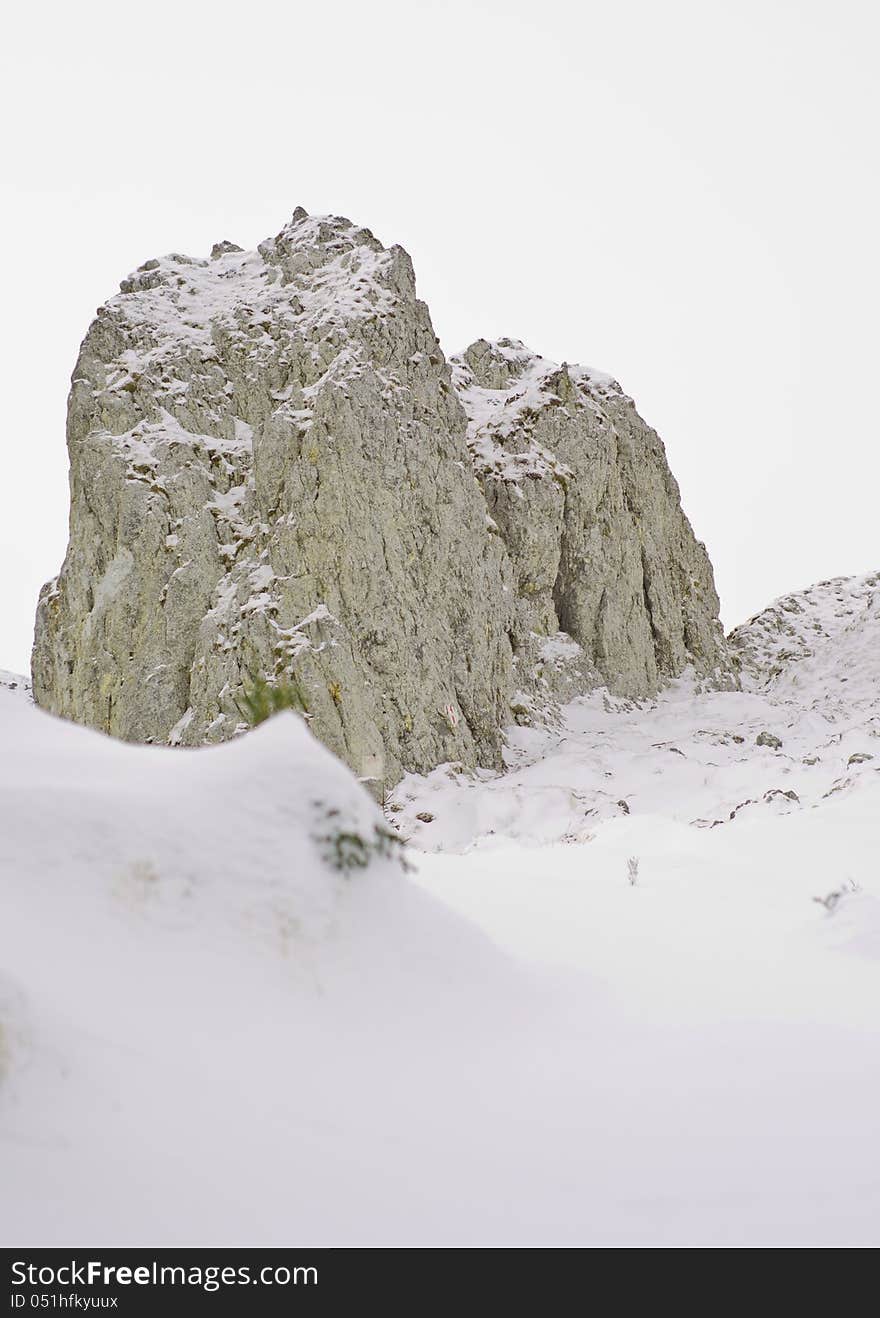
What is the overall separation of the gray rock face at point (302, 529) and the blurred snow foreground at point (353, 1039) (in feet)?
53.1

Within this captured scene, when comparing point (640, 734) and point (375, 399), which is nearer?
point (375, 399)

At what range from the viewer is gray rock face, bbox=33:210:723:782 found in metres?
21.9

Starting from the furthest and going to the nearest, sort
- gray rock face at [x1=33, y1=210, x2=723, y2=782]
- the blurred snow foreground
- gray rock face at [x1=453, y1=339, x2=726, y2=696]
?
gray rock face at [x1=453, y1=339, x2=726, y2=696], gray rock face at [x1=33, y1=210, x2=723, y2=782], the blurred snow foreground

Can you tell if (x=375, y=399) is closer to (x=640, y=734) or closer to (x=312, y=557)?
(x=312, y=557)

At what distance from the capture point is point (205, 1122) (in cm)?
251

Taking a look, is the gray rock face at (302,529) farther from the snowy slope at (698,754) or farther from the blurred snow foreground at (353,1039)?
the blurred snow foreground at (353,1039)

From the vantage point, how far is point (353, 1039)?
3125 mm

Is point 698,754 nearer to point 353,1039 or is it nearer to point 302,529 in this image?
point 302,529

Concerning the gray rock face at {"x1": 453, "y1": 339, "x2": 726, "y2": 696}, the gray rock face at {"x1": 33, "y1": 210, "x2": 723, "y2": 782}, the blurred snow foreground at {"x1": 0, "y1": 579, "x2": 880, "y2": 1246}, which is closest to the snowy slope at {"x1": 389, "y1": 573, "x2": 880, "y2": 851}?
the gray rock face at {"x1": 33, "y1": 210, "x2": 723, "y2": 782}

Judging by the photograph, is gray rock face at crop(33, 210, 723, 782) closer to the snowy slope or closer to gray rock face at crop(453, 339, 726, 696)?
gray rock face at crop(453, 339, 726, 696)

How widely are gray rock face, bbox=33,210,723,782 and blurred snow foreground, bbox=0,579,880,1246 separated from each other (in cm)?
1620

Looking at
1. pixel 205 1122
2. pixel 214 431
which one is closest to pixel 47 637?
pixel 214 431
